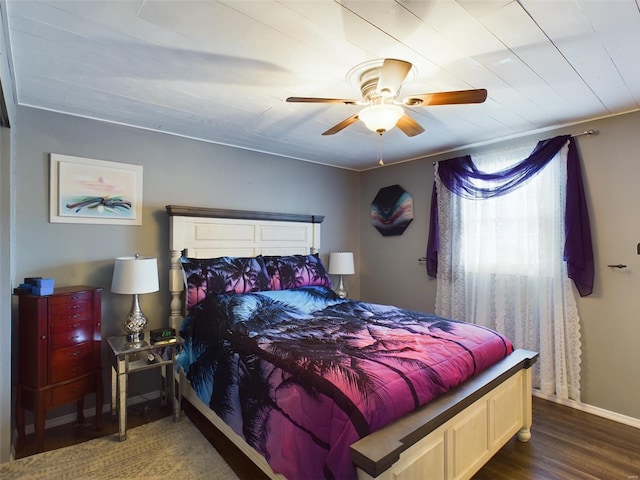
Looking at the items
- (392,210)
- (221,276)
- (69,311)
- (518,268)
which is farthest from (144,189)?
(518,268)

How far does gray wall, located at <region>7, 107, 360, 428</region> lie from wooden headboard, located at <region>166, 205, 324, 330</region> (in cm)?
15

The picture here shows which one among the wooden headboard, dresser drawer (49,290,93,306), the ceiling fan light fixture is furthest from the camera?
the wooden headboard

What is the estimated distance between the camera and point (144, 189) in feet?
9.84

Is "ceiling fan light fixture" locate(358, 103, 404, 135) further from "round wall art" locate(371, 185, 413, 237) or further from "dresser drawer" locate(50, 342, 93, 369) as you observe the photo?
"dresser drawer" locate(50, 342, 93, 369)

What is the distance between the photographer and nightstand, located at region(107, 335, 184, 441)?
2.34 meters

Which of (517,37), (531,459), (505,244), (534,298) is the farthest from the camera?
(505,244)

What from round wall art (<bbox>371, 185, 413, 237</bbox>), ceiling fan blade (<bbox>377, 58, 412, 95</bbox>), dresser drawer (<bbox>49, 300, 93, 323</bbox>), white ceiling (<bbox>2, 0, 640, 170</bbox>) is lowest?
dresser drawer (<bbox>49, 300, 93, 323</bbox>)

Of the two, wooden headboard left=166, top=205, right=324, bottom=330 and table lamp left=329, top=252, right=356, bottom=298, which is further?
table lamp left=329, top=252, right=356, bottom=298

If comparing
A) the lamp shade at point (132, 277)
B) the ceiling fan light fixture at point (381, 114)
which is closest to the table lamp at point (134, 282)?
the lamp shade at point (132, 277)

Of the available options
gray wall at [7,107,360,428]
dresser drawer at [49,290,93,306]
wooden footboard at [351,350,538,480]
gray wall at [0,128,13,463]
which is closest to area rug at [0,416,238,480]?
gray wall at [0,128,13,463]

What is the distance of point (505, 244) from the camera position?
3.26 m

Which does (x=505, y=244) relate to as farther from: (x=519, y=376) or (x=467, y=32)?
(x=467, y=32)

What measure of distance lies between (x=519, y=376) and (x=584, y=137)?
2.04 m

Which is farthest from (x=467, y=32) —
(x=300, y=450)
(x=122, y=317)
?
(x=122, y=317)
